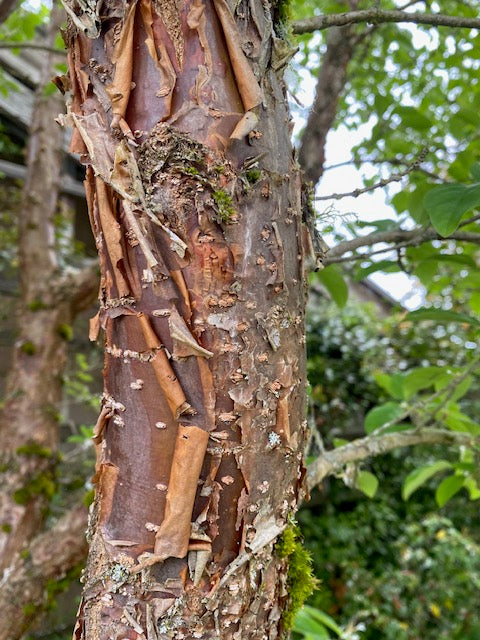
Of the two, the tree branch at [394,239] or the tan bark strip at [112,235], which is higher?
the tree branch at [394,239]

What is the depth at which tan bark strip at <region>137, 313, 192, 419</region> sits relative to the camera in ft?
2.02

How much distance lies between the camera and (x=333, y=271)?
4.78 ft

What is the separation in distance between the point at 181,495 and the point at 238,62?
0.53m

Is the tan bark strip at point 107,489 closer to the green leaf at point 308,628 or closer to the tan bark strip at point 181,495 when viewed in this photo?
the tan bark strip at point 181,495

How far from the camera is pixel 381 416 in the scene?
65.1 inches

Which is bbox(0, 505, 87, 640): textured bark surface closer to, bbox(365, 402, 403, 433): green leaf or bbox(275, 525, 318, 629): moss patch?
bbox(365, 402, 403, 433): green leaf

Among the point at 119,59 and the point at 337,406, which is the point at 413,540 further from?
the point at 119,59

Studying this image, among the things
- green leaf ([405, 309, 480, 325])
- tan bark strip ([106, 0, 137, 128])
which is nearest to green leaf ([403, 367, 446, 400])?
green leaf ([405, 309, 480, 325])

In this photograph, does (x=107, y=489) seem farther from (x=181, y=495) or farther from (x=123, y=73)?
(x=123, y=73)

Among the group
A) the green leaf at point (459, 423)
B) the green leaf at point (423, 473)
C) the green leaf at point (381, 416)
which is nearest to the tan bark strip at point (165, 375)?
the green leaf at point (381, 416)

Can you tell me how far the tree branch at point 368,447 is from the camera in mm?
1198

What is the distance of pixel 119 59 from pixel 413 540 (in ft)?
17.1

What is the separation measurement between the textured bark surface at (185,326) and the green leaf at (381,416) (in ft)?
3.30

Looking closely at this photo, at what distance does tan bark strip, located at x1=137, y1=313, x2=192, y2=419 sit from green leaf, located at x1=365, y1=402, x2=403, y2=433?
3.71 feet
